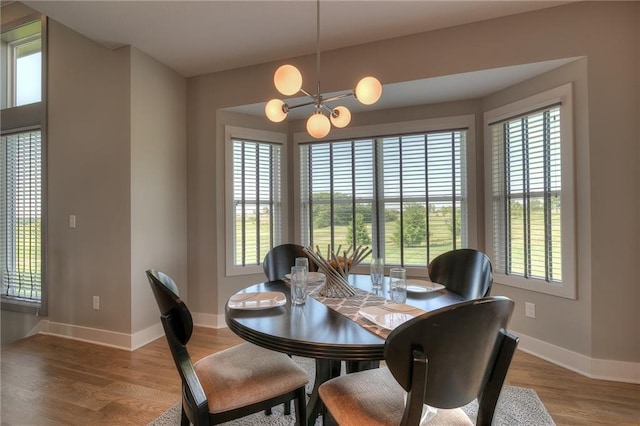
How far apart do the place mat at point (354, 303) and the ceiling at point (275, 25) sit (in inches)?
77.5

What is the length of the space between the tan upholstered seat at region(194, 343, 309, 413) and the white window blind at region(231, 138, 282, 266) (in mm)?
2013

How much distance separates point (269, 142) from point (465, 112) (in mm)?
2144

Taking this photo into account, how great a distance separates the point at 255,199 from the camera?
144 inches

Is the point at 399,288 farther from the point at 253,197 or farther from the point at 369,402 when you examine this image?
the point at 253,197

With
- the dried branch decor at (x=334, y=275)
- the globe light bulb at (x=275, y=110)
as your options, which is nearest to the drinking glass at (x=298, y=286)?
the dried branch decor at (x=334, y=275)

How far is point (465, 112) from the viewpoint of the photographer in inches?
126

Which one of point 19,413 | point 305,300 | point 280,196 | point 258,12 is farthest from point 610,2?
point 19,413

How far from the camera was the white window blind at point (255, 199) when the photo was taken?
354 cm

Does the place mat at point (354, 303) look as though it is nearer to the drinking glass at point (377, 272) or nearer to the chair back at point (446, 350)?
the drinking glass at point (377, 272)

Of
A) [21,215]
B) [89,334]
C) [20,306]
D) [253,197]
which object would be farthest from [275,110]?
[20,306]

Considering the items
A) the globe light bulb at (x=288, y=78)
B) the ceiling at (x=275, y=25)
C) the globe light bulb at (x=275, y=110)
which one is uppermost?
the ceiling at (x=275, y=25)

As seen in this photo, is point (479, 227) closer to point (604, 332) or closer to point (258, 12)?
point (604, 332)

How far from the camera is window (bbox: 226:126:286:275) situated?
3508 millimetres

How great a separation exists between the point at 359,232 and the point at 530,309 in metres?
1.73
